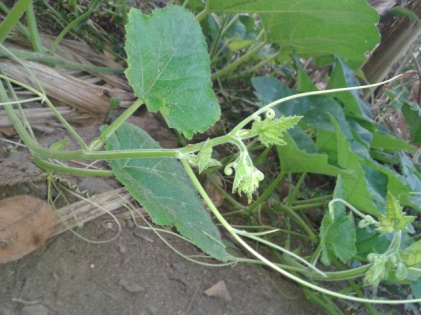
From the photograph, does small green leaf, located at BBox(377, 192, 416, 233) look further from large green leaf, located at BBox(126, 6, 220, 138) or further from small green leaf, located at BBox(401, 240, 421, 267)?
large green leaf, located at BBox(126, 6, 220, 138)

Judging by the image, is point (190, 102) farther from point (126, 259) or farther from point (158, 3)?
point (158, 3)

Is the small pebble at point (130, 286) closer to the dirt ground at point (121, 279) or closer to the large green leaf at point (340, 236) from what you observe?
the dirt ground at point (121, 279)

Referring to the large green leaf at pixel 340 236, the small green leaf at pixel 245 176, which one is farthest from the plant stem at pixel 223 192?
the small green leaf at pixel 245 176

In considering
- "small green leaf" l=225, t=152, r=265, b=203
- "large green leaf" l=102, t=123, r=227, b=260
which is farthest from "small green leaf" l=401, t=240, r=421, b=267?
"small green leaf" l=225, t=152, r=265, b=203

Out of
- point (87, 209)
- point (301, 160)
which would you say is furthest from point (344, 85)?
point (87, 209)

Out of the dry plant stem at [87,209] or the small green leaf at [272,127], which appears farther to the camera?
the dry plant stem at [87,209]

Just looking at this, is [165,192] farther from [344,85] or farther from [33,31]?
[344,85]
